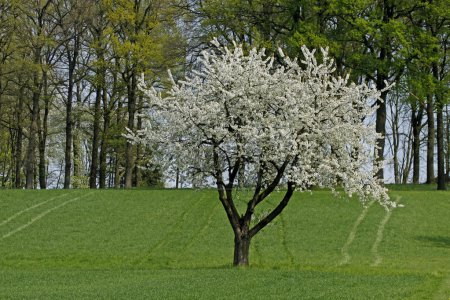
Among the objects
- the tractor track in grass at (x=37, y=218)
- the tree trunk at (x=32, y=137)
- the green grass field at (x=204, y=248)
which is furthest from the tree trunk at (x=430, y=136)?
the tree trunk at (x=32, y=137)

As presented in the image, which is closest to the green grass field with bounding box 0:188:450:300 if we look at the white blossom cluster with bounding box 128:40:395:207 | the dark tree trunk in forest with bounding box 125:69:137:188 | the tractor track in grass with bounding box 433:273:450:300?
the tractor track in grass with bounding box 433:273:450:300

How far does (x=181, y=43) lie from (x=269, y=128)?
86.1 feet

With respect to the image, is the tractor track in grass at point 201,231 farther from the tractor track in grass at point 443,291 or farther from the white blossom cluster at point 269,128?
the tractor track in grass at point 443,291

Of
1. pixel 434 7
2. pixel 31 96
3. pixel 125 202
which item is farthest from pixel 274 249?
pixel 31 96

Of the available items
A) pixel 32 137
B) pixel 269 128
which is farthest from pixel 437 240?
pixel 32 137

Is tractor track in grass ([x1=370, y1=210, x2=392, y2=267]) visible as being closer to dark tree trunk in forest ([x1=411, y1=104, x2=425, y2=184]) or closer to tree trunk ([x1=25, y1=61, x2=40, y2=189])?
dark tree trunk in forest ([x1=411, y1=104, x2=425, y2=184])

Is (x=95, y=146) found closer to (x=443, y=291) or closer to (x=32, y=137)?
(x=32, y=137)

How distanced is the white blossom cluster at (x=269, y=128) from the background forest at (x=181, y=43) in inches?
696

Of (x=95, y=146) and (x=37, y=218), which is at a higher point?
(x=95, y=146)

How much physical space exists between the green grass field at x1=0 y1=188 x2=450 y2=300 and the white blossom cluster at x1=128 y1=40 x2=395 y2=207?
3581 millimetres

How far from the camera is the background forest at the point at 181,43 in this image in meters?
44.8

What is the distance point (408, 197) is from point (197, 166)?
21.0 meters

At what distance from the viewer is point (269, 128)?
2519 cm

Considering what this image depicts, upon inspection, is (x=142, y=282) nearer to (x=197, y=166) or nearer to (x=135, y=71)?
(x=197, y=166)
